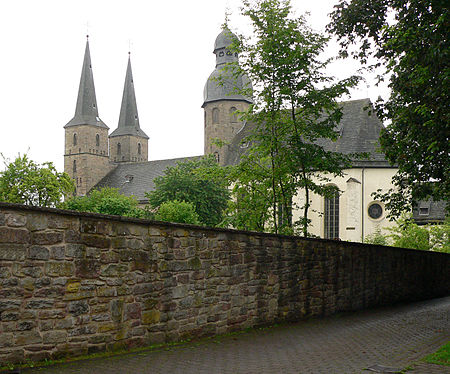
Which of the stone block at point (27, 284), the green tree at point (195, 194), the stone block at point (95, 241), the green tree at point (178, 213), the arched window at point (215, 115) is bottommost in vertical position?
the stone block at point (27, 284)

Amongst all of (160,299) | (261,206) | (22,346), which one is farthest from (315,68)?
(22,346)

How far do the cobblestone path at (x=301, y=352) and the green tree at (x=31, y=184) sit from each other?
139 ft

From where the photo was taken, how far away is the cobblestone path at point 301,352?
6.67 metres

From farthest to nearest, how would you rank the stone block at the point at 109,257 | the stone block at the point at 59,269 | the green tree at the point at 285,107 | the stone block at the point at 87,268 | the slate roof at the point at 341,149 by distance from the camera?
the slate roof at the point at 341,149 → the green tree at the point at 285,107 → the stone block at the point at 109,257 → the stone block at the point at 87,268 → the stone block at the point at 59,269

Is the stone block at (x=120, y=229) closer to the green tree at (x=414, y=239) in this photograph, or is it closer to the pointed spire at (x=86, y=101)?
the green tree at (x=414, y=239)

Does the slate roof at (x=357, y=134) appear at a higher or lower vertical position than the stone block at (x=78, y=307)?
higher

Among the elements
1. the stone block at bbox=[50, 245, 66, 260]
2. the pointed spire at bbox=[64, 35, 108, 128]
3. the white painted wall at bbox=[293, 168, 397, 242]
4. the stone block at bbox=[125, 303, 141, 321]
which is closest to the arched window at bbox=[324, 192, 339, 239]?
the white painted wall at bbox=[293, 168, 397, 242]

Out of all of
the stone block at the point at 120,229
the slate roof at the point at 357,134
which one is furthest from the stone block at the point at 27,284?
the slate roof at the point at 357,134

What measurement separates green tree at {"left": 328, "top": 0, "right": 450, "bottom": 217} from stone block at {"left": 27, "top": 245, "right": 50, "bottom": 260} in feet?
25.5

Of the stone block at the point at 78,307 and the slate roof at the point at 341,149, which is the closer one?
the stone block at the point at 78,307

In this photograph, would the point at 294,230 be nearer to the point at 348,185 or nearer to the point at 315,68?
the point at 315,68

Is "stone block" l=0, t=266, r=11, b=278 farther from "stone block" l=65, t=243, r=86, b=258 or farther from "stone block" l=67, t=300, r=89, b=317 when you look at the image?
"stone block" l=67, t=300, r=89, b=317

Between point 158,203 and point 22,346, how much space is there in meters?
43.8

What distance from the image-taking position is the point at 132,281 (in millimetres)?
7676
